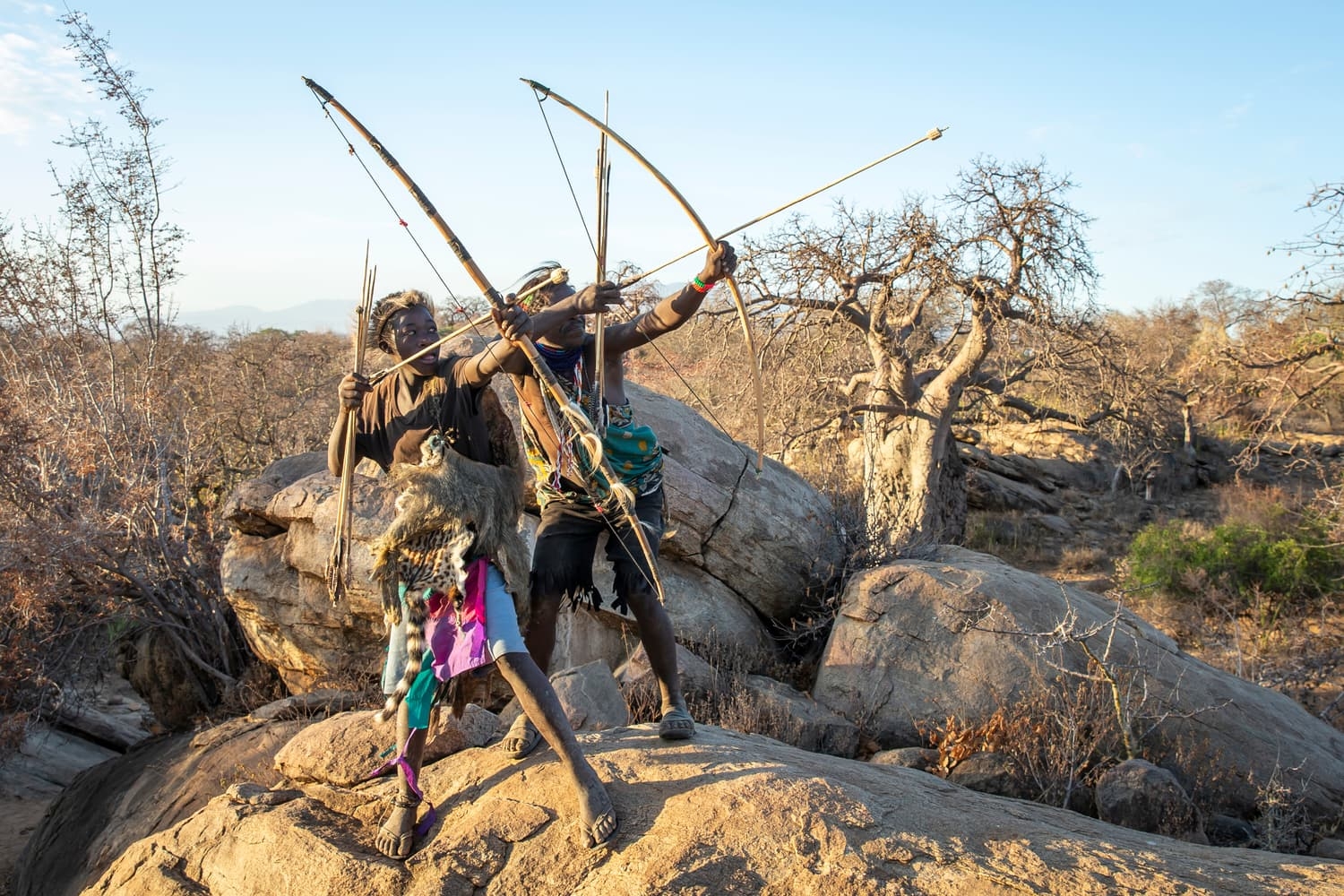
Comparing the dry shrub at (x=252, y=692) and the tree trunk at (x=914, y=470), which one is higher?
the tree trunk at (x=914, y=470)

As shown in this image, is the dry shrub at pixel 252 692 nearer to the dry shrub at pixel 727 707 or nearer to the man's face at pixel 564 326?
the dry shrub at pixel 727 707

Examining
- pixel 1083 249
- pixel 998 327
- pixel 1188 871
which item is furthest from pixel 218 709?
pixel 1083 249

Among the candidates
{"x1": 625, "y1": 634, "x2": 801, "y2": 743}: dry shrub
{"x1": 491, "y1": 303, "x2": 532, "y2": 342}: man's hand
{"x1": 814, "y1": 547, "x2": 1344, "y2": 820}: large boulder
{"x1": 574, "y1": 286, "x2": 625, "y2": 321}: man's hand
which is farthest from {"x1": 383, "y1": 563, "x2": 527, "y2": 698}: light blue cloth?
{"x1": 814, "y1": 547, "x2": 1344, "y2": 820}: large boulder

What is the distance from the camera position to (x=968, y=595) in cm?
709

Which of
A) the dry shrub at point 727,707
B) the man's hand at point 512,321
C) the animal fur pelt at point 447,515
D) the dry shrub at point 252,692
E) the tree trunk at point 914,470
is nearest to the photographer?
the man's hand at point 512,321

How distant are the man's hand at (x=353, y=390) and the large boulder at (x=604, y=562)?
3.30 metres

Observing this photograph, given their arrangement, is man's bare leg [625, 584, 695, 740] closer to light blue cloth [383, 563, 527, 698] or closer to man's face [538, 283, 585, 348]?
light blue cloth [383, 563, 527, 698]

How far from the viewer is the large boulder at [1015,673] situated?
6395 mm

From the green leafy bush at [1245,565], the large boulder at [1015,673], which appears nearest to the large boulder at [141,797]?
the large boulder at [1015,673]

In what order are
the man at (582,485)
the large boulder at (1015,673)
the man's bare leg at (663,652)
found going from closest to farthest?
the man at (582,485)
the man's bare leg at (663,652)
the large boulder at (1015,673)

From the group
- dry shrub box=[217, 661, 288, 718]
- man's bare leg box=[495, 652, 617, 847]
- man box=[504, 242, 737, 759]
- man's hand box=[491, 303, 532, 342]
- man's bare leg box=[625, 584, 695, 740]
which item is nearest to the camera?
man's bare leg box=[495, 652, 617, 847]

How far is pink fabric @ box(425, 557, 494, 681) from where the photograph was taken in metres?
3.56

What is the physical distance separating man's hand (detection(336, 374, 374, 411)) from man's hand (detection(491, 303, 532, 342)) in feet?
1.77

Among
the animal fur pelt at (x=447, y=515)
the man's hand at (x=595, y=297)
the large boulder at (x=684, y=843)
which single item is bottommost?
the large boulder at (x=684, y=843)
